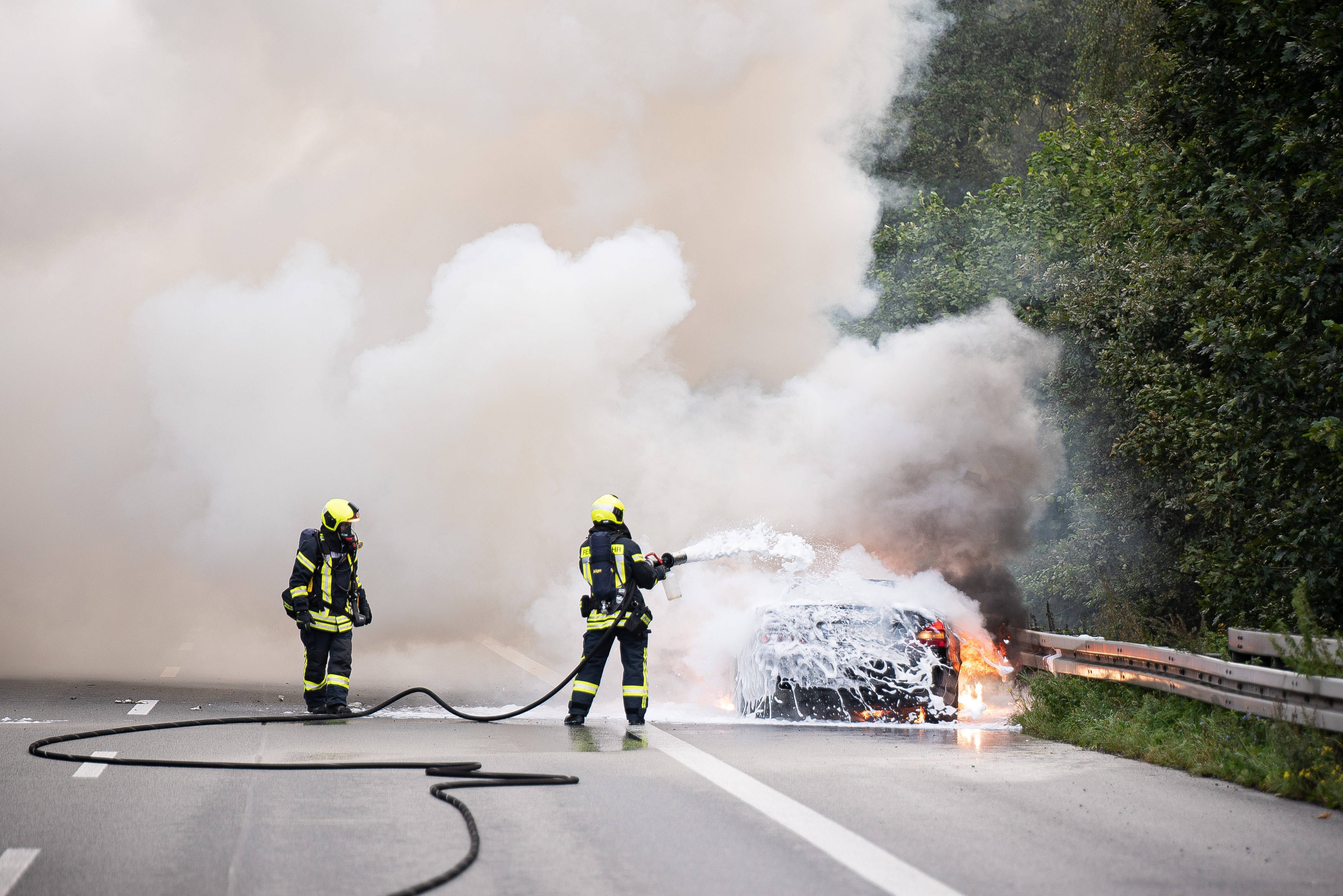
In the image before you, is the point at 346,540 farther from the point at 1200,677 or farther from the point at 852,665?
the point at 1200,677

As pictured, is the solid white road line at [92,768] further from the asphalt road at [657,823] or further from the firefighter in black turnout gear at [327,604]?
the firefighter in black turnout gear at [327,604]

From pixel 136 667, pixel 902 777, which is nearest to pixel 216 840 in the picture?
pixel 902 777

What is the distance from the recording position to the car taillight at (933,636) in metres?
11.0

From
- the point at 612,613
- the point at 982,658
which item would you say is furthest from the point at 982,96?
the point at 612,613

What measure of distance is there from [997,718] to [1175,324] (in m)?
4.35

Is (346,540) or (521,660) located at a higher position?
(346,540)

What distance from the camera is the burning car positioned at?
1095 cm

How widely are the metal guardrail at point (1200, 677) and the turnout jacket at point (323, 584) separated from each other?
605 centimetres

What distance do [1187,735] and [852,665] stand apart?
2.96m

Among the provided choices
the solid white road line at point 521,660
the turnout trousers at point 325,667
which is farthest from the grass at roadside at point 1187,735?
the solid white road line at point 521,660

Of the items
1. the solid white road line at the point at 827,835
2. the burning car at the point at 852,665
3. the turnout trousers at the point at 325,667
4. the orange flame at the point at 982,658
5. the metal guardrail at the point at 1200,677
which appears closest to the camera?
the solid white road line at the point at 827,835

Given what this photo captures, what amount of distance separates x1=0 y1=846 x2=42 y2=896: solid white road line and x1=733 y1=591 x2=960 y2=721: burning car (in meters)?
6.62

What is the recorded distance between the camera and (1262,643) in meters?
8.14

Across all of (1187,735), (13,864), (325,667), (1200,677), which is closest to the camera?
(13,864)
